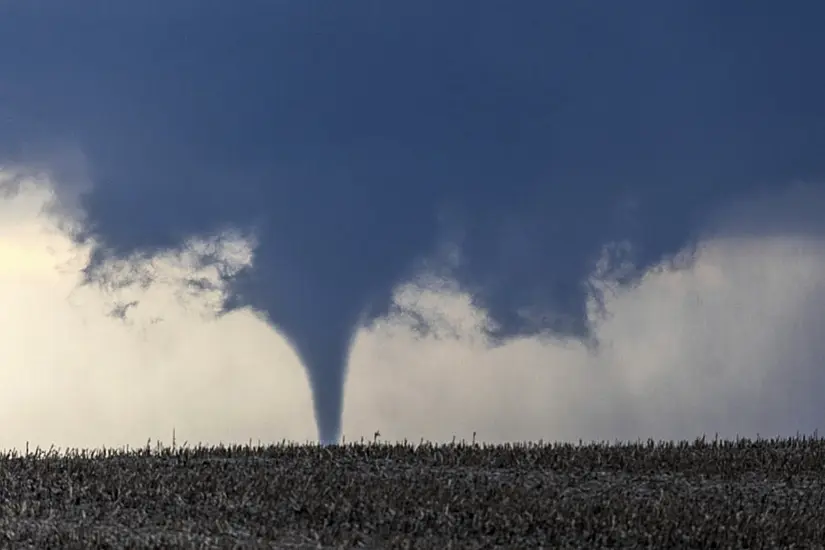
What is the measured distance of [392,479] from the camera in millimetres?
17062

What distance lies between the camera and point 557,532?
47.0 feet

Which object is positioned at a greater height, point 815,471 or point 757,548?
point 815,471

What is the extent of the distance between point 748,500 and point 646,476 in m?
1.75

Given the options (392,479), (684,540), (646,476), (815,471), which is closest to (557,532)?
(684,540)

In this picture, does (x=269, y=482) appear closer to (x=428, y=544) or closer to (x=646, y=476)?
(x=428, y=544)

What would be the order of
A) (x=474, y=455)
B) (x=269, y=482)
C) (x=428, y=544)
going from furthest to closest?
(x=474, y=455)
(x=269, y=482)
(x=428, y=544)

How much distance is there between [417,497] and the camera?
615 inches

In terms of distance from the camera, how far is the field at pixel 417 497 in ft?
46.0

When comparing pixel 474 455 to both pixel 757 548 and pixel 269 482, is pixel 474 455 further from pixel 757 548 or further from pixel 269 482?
pixel 757 548

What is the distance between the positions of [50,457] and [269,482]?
4.13m

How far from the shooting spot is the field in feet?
46.0

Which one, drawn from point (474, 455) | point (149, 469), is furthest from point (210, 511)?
point (474, 455)

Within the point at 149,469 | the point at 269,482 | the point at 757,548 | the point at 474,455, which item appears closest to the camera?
the point at 757,548

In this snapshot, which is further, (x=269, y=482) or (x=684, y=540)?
(x=269, y=482)
